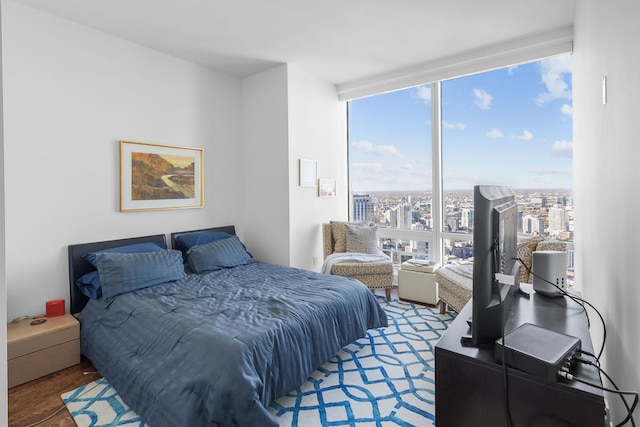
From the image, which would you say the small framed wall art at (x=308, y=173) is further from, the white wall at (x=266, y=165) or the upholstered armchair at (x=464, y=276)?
the upholstered armchair at (x=464, y=276)

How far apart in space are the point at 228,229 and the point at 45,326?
205 centimetres

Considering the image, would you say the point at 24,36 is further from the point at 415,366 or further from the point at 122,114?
the point at 415,366

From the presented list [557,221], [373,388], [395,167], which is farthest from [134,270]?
[557,221]

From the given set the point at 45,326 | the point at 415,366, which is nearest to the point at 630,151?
the point at 415,366

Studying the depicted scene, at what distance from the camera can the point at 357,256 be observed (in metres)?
4.10

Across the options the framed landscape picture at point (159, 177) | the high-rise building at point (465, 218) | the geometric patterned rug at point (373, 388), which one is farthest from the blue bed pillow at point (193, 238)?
the high-rise building at point (465, 218)

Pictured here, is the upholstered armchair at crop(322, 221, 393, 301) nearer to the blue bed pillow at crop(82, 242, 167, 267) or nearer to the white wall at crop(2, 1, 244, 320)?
the white wall at crop(2, 1, 244, 320)

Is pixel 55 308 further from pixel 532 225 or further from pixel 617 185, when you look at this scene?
pixel 532 225

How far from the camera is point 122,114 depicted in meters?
3.31

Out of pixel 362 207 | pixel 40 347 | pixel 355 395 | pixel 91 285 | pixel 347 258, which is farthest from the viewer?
pixel 362 207

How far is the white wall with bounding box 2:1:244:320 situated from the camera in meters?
2.67

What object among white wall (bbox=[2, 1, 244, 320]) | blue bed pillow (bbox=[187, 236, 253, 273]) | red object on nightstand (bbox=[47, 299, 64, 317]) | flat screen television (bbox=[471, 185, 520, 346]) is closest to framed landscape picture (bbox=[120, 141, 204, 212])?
white wall (bbox=[2, 1, 244, 320])

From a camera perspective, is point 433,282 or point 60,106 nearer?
point 60,106

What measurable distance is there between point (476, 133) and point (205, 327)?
3616 millimetres
